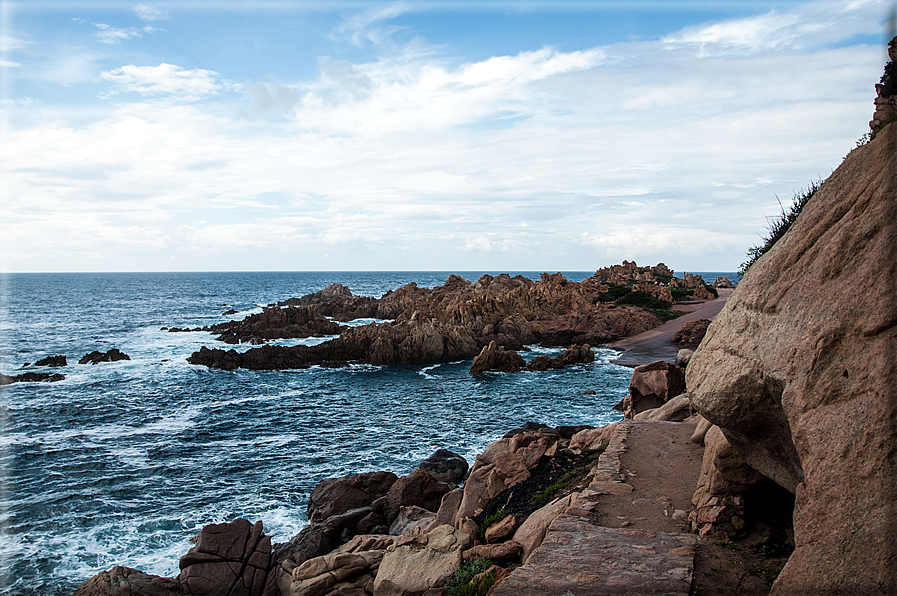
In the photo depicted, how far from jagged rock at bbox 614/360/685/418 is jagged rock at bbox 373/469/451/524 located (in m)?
8.02

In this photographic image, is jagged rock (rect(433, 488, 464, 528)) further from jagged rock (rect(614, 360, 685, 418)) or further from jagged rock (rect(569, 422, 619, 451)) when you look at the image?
jagged rock (rect(614, 360, 685, 418))

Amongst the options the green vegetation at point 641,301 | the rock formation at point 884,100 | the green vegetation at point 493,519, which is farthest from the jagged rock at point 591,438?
the green vegetation at point 641,301

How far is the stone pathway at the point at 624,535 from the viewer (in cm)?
664

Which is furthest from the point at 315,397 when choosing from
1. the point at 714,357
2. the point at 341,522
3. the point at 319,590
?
the point at 714,357

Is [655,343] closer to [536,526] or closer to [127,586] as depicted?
[536,526]

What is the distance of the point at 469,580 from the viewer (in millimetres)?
8469

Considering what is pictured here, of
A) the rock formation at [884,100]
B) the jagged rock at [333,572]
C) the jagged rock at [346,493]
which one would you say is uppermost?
the rock formation at [884,100]

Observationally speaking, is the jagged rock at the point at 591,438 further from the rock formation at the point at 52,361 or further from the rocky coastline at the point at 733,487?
the rock formation at the point at 52,361

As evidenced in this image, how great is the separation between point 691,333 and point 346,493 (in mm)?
38664

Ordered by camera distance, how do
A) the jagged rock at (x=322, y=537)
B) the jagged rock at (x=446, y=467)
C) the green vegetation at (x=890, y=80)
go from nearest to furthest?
the green vegetation at (x=890, y=80) → the jagged rock at (x=322, y=537) → the jagged rock at (x=446, y=467)

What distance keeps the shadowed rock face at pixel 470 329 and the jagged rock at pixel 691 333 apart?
7301mm

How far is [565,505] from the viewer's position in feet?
31.6

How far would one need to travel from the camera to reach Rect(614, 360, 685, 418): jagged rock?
19.5 metres

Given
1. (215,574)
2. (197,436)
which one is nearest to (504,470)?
(215,574)
